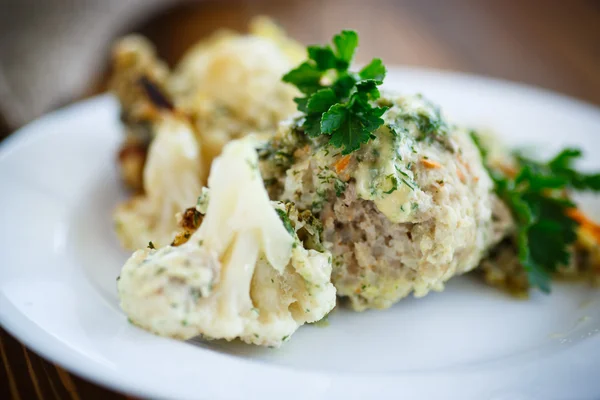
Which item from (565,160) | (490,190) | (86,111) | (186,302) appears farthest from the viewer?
(86,111)

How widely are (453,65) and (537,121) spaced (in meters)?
1.51

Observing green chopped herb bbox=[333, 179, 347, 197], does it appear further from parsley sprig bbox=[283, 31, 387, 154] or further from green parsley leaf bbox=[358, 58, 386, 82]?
green parsley leaf bbox=[358, 58, 386, 82]

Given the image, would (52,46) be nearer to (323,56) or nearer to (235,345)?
(323,56)

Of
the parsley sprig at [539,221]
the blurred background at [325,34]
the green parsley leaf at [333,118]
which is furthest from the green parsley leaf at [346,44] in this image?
the blurred background at [325,34]

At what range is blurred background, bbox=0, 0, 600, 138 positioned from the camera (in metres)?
4.16

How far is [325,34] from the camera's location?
4.99 m

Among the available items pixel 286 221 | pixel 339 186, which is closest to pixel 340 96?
pixel 339 186

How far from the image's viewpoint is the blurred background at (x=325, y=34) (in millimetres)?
4160

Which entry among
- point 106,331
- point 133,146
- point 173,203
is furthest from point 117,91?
point 106,331

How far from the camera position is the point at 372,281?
1.90m

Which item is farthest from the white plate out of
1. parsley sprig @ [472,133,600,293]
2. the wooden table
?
the wooden table

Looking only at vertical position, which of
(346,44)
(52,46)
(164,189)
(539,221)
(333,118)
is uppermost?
(346,44)

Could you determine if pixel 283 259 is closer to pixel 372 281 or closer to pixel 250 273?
pixel 250 273

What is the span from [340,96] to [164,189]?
0.97m
